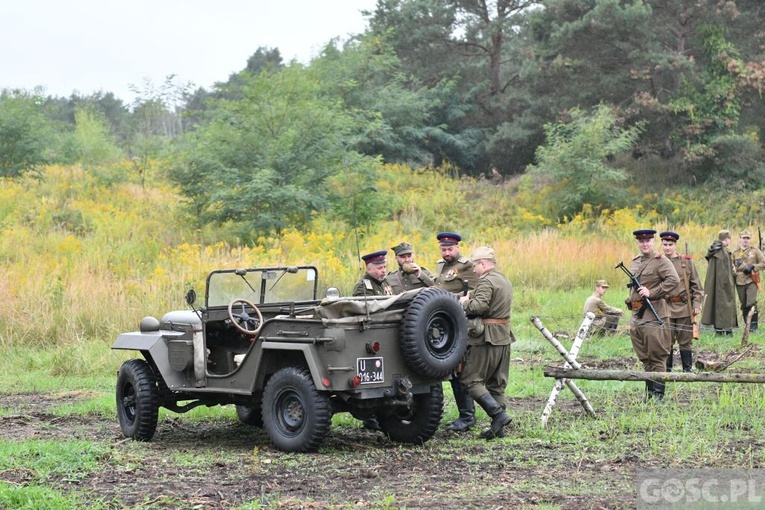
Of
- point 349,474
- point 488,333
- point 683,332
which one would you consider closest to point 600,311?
point 683,332

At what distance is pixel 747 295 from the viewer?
59.0ft

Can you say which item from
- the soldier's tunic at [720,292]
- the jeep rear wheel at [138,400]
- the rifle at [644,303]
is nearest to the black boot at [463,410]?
the rifle at [644,303]

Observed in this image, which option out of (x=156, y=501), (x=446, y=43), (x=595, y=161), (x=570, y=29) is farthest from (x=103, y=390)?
(x=446, y=43)

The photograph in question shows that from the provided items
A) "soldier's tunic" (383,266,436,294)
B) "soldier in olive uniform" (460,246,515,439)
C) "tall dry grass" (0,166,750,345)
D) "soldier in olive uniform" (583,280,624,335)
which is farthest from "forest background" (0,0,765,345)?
"soldier in olive uniform" (460,246,515,439)

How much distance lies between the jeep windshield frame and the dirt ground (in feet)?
4.55

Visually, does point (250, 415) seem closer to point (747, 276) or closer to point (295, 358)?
point (295, 358)

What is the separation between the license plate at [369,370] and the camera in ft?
27.6

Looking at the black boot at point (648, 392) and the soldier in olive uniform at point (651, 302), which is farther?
the soldier in olive uniform at point (651, 302)

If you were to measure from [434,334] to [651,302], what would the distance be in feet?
12.0

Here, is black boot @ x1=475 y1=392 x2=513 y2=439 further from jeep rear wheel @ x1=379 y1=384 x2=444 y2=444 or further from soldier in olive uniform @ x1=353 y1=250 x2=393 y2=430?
soldier in olive uniform @ x1=353 y1=250 x2=393 y2=430

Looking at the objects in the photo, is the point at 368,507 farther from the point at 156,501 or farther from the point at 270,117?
the point at 270,117

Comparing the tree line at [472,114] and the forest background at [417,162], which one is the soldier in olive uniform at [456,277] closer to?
the forest background at [417,162]

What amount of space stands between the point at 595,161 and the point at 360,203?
9.61 m

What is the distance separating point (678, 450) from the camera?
8023 millimetres
